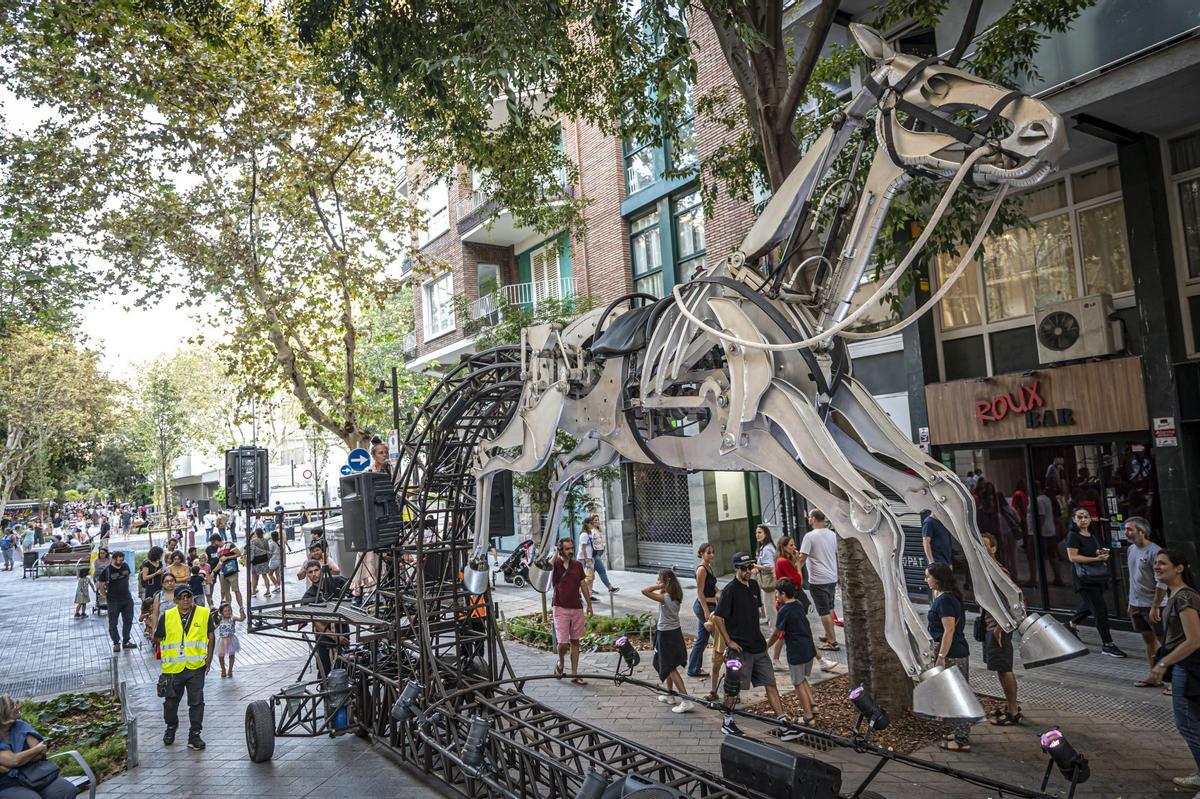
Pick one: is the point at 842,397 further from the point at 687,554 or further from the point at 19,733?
the point at 687,554

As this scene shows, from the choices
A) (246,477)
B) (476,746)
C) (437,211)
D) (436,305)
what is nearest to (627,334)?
(476,746)

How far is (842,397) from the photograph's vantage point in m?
4.38

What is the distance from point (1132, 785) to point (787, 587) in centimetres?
317

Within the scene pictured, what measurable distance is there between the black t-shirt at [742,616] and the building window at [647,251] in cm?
1173

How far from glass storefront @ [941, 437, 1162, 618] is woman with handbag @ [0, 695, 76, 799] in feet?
40.6

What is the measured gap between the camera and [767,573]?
11.8 m

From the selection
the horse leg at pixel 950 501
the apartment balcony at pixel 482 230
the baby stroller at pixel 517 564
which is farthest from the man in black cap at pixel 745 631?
the apartment balcony at pixel 482 230

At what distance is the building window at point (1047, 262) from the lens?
1134 centimetres

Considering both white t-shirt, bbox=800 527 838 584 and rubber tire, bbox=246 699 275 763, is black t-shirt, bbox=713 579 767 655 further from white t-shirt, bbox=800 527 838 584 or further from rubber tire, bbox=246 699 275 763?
rubber tire, bbox=246 699 275 763

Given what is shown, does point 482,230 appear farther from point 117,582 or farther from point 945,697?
point 945,697

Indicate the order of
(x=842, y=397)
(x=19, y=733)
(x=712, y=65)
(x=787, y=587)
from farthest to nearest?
(x=712, y=65)
(x=787, y=587)
(x=19, y=733)
(x=842, y=397)

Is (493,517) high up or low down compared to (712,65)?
down

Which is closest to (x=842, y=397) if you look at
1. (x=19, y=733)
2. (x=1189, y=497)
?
(x=19, y=733)

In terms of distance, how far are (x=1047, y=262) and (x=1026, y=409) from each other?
2.36 metres
